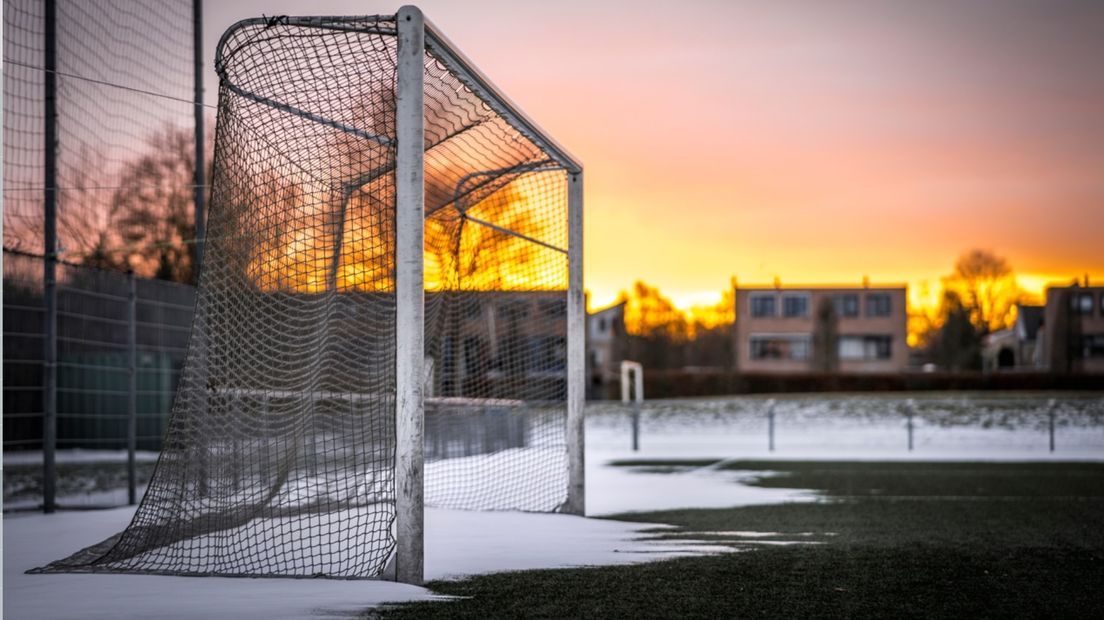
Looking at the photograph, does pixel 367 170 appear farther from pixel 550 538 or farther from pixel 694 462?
pixel 694 462

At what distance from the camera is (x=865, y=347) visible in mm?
55031

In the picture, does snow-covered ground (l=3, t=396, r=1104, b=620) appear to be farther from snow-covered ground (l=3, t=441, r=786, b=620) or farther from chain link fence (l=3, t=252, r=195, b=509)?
chain link fence (l=3, t=252, r=195, b=509)

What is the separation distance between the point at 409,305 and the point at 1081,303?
54.8m

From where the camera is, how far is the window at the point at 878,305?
54.4 meters

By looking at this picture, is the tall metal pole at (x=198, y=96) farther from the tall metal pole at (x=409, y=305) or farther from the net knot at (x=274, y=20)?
the tall metal pole at (x=409, y=305)

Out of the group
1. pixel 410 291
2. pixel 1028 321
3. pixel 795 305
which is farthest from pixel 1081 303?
pixel 410 291

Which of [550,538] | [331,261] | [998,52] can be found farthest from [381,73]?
[998,52]

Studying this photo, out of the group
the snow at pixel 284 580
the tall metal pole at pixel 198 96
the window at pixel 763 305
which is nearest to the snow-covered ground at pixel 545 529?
the snow at pixel 284 580

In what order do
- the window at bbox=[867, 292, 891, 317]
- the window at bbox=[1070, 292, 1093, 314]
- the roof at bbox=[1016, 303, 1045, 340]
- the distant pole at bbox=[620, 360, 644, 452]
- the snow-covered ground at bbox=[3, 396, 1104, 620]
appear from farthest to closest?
1. the roof at bbox=[1016, 303, 1045, 340]
2. the window at bbox=[867, 292, 891, 317]
3. the window at bbox=[1070, 292, 1093, 314]
4. the distant pole at bbox=[620, 360, 644, 452]
5. the snow-covered ground at bbox=[3, 396, 1104, 620]

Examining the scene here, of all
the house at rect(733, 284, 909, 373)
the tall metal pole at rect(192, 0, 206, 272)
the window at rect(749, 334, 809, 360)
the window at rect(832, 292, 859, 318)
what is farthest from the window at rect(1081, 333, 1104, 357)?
the tall metal pole at rect(192, 0, 206, 272)

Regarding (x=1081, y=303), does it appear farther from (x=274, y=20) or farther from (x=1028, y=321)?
(x=274, y=20)

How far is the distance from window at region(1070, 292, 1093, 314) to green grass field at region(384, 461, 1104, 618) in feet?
156

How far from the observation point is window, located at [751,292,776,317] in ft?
178

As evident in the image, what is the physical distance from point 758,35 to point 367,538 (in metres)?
10.7
